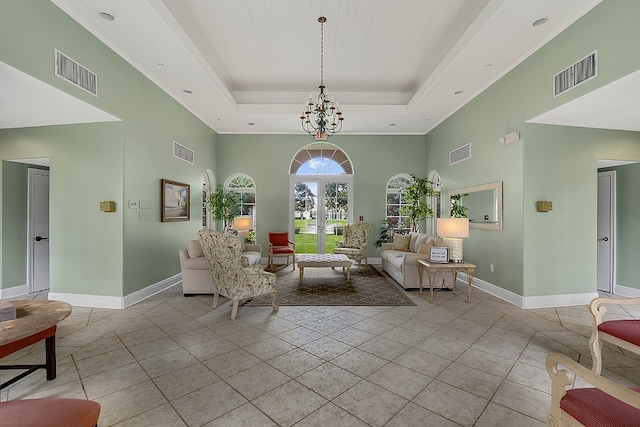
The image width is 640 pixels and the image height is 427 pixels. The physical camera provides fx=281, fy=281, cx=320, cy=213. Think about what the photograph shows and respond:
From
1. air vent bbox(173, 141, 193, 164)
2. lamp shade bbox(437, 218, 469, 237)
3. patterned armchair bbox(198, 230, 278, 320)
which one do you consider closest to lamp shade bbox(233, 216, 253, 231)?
air vent bbox(173, 141, 193, 164)

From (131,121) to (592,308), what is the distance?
5750 mm

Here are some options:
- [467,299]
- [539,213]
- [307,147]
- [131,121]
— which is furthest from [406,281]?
[131,121]

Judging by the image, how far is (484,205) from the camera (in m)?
4.89

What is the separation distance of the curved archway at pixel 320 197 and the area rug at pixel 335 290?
146cm

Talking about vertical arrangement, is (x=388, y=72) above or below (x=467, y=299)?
above

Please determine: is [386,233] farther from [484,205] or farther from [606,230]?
[606,230]

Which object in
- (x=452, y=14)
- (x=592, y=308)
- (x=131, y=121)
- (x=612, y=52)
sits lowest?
(x=592, y=308)

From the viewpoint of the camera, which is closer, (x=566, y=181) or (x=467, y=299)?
(x=566, y=181)

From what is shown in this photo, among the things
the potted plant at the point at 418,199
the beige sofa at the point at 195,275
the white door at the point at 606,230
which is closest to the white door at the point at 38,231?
the beige sofa at the point at 195,275

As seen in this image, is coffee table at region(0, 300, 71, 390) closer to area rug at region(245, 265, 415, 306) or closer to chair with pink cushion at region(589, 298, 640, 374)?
area rug at region(245, 265, 415, 306)

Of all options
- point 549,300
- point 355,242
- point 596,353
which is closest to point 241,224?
point 355,242

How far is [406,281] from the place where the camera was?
4.84 meters

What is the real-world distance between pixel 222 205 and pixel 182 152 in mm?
1722

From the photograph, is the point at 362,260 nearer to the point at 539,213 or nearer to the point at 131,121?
the point at 539,213
